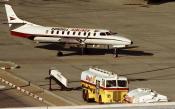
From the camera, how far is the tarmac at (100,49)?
53.0m

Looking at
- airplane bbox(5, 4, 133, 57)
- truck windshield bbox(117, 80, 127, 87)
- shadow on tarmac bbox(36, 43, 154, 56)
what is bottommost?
shadow on tarmac bbox(36, 43, 154, 56)

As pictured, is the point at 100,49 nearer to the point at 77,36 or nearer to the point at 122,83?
the point at 77,36

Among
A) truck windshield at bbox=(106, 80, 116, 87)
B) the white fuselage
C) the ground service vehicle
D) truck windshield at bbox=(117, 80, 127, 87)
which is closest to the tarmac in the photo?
the white fuselage

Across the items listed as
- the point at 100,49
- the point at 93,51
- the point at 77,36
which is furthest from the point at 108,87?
the point at 100,49

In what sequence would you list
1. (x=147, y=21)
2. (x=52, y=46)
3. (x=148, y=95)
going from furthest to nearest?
(x=147, y=21), (x=52, y=46), (x=148, y=95)

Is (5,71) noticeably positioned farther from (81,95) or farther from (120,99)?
(120,99)

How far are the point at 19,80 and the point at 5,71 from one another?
426 centimetres

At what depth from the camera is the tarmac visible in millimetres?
53000

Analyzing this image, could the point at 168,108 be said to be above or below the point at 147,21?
above

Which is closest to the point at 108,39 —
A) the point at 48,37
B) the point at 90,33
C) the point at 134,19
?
the point at 90,33

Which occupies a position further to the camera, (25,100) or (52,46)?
(52,46)

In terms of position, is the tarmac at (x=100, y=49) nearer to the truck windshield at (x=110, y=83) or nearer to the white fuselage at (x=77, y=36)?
the white fuselage at (x=77, y=36)

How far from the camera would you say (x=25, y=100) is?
44188 millimetres

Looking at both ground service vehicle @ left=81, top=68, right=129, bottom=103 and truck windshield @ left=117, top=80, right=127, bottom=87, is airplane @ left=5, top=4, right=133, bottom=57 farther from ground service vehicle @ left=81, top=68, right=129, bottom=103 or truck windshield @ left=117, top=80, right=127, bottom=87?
truck windshield @ left=117, top=80, right=127, bottom=87
